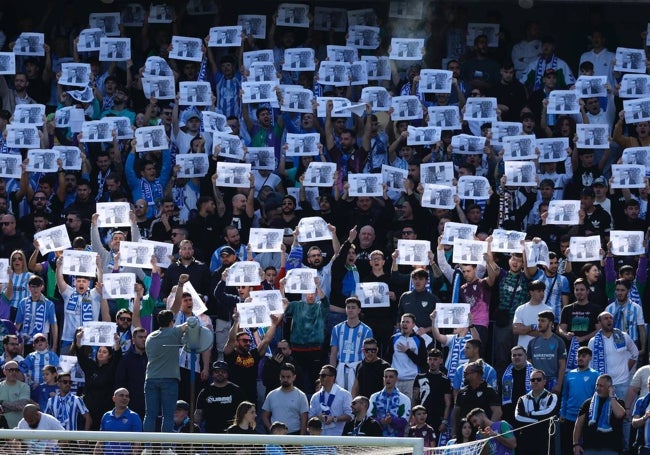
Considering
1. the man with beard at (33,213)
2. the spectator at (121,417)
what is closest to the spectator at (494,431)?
the spectator at (121,417)

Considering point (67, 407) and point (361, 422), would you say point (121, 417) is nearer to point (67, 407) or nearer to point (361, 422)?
point (67, 407)

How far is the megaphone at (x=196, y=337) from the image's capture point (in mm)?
22422

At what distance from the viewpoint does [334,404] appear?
2288 centimetres

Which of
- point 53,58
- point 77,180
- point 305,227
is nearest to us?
point 305,227

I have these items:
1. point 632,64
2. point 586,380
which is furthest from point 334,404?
point 632,64

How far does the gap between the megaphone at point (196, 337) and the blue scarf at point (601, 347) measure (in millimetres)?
4010

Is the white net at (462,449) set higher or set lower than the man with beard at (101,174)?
lower

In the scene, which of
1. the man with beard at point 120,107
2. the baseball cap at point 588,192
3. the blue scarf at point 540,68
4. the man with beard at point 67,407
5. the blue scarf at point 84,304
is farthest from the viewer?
the blue scarf at point 540,68

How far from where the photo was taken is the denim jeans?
2238 cm

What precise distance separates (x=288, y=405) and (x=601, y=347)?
3.32 meters

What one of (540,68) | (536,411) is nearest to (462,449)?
(536,411)

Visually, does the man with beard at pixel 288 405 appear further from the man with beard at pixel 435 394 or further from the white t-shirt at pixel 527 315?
the white t-shirt at pixel 527 315

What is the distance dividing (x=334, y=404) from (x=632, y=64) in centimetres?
680

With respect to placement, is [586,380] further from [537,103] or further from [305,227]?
[537,103]
